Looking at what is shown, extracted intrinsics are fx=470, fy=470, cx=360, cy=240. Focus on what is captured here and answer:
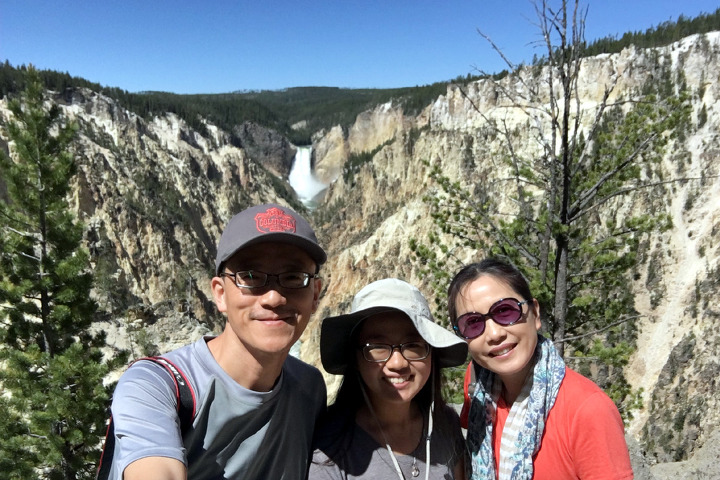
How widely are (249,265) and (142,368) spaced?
0.56 metres

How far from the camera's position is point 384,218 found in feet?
172

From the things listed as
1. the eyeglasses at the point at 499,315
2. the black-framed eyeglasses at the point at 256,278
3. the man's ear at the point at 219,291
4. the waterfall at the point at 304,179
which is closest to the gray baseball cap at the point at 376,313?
the eyeglasses at the point at 499,315

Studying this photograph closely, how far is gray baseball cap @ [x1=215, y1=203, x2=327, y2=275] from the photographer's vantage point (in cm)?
188

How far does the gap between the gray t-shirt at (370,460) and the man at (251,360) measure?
152 millimetres

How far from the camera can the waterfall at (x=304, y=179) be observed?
107000 mm

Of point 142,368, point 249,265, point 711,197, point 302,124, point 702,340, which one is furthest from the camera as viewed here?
point 302,124

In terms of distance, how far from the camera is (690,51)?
122 ft

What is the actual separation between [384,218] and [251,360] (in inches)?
1989

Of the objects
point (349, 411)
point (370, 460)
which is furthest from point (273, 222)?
point (370, 460)

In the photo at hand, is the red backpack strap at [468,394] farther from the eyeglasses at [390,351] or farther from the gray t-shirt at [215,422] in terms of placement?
the gray t-shirt at [215,422]


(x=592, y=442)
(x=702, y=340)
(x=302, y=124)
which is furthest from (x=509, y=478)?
A: (x=302, y=124)

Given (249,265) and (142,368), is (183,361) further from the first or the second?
(249,265)

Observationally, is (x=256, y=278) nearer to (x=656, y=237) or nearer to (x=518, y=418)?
(x=518, y=418)

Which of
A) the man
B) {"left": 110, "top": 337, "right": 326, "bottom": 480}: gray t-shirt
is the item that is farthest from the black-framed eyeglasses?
{"left": 110, "top": 337, "right": 326, "bottom": 480}: gray t-shirt
